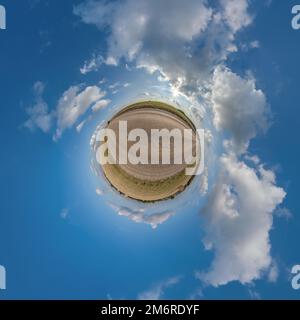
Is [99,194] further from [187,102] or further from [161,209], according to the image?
[187,102]

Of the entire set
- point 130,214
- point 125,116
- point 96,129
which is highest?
point 125,116

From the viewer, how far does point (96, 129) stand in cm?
1309

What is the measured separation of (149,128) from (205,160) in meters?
2.86

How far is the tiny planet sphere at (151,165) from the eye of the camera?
14.2 metres

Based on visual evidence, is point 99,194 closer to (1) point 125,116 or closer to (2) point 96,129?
(2) point 96,129

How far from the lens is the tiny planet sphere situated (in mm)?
14180

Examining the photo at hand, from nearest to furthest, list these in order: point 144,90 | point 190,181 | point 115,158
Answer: point 144,90 < point 190,181 < point 115,158

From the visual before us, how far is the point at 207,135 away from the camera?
12539mm

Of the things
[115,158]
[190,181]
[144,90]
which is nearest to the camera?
[144,90]

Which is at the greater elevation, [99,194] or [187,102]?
[187,102]

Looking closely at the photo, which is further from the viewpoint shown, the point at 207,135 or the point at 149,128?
the point at 149,128

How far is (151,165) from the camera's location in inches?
609

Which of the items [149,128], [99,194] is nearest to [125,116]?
[149,128]

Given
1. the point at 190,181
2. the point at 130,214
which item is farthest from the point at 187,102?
the point at 130,214
